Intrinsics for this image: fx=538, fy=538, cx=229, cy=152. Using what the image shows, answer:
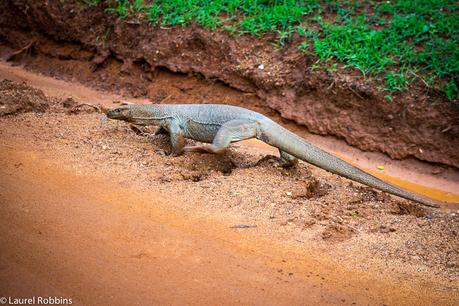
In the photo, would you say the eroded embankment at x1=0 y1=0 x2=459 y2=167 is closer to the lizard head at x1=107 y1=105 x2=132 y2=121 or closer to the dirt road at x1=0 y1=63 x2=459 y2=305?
the dirt road at x1=0 y1=63 x2=459 y2=305

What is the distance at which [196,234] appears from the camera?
4.63 m

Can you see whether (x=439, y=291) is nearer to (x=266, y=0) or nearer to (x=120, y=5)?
(x=266, y=0)

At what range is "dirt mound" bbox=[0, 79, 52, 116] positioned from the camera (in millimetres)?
7031

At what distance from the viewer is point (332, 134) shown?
310 inches

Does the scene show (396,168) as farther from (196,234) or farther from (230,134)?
(196,234)

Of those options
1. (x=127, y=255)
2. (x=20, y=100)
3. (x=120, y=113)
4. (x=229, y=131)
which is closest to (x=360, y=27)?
(x=229, y=131)

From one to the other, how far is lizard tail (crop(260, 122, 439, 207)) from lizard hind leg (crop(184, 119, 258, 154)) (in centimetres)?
16

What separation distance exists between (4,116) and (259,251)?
411 centimetres

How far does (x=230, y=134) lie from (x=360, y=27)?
3.57 metres

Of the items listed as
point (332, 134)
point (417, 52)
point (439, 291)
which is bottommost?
point (332, 134)

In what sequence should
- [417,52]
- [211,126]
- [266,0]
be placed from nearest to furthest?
1. [211,126]
2. [417,52]
3. [266,0]

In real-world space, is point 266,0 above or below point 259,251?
above

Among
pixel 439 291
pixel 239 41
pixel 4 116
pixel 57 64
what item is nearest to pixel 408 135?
pixel 239 41

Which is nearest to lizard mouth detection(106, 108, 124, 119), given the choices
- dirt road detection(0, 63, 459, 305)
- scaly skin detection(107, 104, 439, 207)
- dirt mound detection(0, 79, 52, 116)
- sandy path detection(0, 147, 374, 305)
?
scaly skin detection(107, 104, 439, 207)
